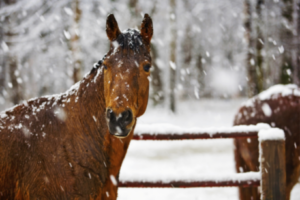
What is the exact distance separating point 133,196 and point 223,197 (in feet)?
5.51

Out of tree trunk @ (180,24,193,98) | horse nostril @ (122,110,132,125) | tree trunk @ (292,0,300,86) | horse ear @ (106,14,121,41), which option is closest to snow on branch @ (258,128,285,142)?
horse nostril @ (122,110,132,125)

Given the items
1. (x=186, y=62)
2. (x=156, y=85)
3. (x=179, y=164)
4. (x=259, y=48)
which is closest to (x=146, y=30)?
(x=179, y=164)

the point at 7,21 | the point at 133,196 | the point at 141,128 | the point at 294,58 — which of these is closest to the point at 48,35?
the point at 7,21

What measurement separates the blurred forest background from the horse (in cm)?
395

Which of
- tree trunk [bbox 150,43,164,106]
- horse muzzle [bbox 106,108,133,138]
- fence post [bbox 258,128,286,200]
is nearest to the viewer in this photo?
horse muzzle [bbox 106,108,133,138]

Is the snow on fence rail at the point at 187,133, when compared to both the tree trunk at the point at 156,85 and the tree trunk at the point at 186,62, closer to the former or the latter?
the tree trunk at the point at 156,85

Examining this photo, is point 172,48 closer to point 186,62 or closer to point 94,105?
point 94,105

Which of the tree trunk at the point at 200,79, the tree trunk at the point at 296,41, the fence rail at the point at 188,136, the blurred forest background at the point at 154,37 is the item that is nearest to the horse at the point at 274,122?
the fence rail at the point at 188,136

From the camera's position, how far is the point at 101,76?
2.17 meters

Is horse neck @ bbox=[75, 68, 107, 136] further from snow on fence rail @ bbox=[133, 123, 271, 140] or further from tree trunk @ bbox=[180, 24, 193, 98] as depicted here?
tree trunk @ bbox=[180, 24, 193, 98]

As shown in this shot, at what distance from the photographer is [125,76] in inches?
75.8

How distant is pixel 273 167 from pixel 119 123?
5.87 feet

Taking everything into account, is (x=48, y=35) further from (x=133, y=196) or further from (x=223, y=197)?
(x=223, y=197)

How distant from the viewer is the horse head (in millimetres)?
1771
